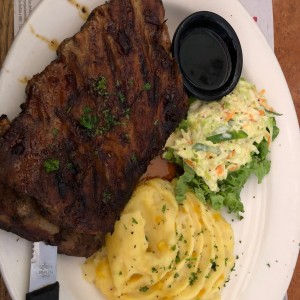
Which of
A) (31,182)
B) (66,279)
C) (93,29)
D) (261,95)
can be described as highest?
(93,29)

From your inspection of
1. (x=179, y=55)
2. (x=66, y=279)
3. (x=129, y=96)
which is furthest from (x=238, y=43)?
(x=66, y=279)

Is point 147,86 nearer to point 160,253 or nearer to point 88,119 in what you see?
point 88,119

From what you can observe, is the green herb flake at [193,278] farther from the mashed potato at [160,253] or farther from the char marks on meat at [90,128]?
the char marks on meat at [90,128]

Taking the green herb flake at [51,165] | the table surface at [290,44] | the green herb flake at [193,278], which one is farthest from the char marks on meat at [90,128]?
the table surface at [290,44]

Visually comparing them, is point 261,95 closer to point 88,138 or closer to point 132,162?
point 132,162

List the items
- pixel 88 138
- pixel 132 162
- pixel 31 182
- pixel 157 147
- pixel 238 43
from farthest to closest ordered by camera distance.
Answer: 1. pixel 238 43
2. pixel 157 147
3. pixel 132 162
4. pixel 88 138
5. pixel 31 182

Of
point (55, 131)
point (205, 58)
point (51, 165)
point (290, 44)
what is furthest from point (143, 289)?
point (290, 44)
